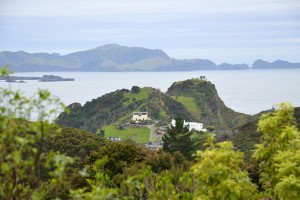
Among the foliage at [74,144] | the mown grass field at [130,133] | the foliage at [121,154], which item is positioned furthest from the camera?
the mown grass field at [130,133]

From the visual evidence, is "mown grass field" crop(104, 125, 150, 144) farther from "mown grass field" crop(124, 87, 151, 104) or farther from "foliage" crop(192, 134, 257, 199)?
"foliage" crop(192, 134, 257, 199)

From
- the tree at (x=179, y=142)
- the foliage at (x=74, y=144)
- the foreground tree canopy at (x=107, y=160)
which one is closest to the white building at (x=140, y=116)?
the foliage at (x=74, y=144)

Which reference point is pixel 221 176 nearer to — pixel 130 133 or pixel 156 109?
pixel 130 133

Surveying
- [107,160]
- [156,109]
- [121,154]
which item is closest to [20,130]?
[107,160]

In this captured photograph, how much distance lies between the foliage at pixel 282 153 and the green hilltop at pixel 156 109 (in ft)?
297

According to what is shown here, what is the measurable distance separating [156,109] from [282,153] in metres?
100

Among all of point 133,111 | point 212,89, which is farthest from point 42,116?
point 212,89

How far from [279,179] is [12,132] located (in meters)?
3.12

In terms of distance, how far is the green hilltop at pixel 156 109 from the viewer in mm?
104750

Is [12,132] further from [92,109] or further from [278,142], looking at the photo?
[92,109]

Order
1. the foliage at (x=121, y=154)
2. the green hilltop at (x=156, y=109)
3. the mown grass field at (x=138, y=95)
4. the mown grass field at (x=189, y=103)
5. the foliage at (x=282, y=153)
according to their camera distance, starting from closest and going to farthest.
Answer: the foliage at (x=282, y=153), the foliage at (x=121, y=154), the green hilltop at (x=156, y=109), the mown grass field at (x=138, y=95), the mown grass field at (x=189, y=103)

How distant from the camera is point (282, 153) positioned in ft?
17.7

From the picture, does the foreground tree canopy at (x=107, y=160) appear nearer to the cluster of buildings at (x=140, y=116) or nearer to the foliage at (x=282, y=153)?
the foliage at (x=282, y=153)

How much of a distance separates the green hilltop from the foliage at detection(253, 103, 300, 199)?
9041cm
